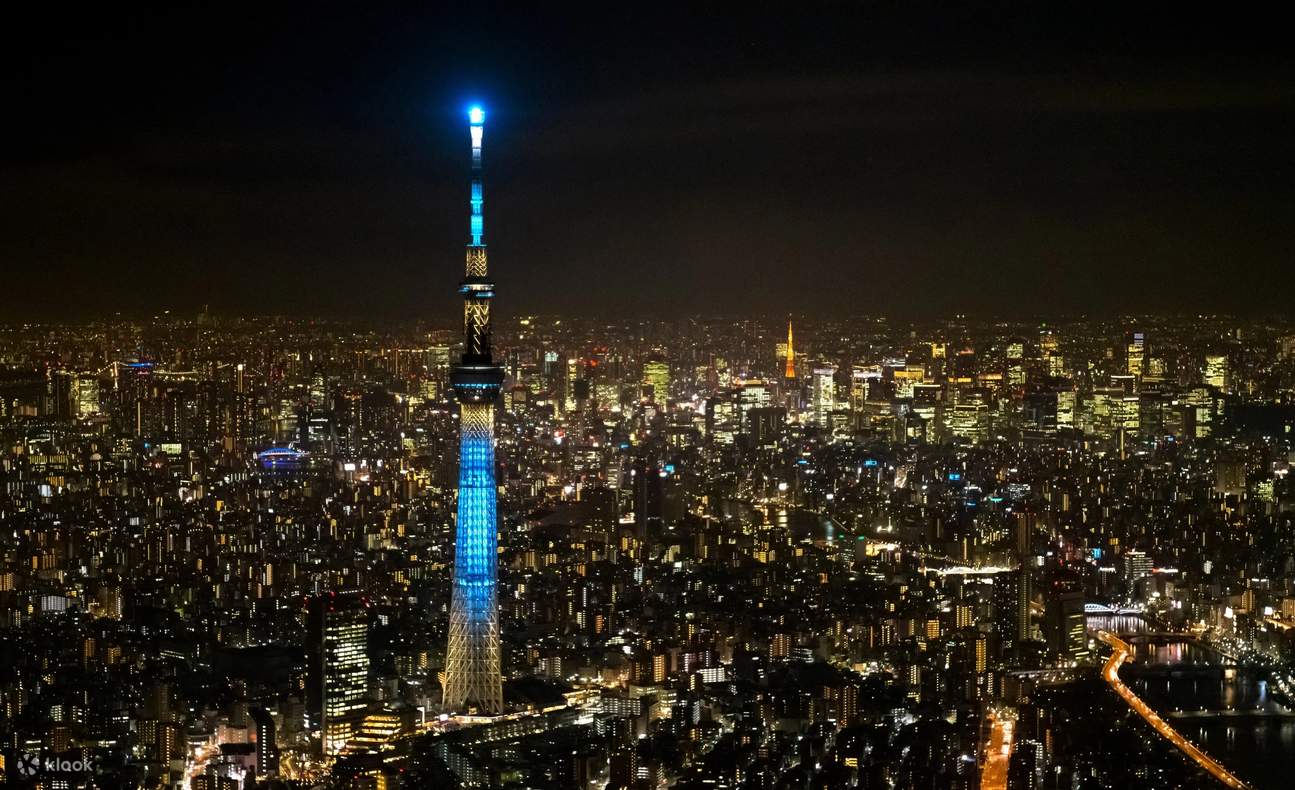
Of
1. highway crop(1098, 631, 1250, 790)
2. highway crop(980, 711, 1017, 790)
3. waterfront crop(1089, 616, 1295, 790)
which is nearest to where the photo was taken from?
highway crop(980, 711, 1017, 790)

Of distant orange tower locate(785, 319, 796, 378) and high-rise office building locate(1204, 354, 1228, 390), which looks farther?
distant orange tower locate(785, 319, 796, 378)

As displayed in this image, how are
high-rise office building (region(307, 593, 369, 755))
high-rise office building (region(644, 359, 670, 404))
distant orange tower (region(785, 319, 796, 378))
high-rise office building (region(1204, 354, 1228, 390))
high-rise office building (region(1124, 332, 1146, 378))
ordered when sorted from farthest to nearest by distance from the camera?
high-rise office building (region(644, 359, 670, 404)) < distant orange tower (region(785, 319, 796, 378)) < high-rise office building (region(1124, 332, 1146, 378)) < high-rise office building (region(1204, 354, 1228, 390)) < high-rise office building (region(307, 593, 369, 755))

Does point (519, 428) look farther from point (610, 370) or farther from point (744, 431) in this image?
point (744, 431)

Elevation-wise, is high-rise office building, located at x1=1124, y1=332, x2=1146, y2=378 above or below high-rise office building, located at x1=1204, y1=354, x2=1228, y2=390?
above

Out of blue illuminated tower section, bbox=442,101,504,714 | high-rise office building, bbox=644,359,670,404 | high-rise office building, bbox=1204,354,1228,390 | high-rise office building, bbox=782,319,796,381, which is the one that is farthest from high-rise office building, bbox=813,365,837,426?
blue illuminated tower section, bbox=442,101,504,714

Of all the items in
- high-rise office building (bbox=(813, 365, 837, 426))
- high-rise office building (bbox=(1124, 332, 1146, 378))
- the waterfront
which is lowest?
the waterfront

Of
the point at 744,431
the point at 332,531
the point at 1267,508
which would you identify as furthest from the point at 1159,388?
the point at 332,531

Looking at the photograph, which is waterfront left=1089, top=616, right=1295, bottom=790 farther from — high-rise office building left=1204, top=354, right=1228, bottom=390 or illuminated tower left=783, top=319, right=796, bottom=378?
illuminated tower left=783, top=319, right=796, bottom=378
